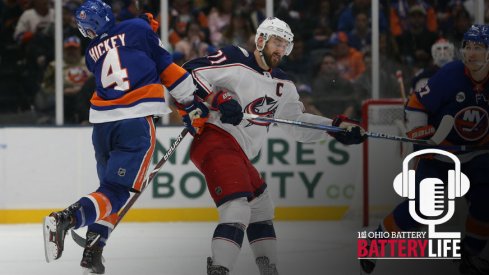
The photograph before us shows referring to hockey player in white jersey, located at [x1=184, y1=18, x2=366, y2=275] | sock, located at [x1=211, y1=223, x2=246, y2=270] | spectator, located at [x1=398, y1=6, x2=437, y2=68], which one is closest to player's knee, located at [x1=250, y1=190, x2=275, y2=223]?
hockey player in white jersey, located at [x1=184, y1=18, x2=366, y2=275]

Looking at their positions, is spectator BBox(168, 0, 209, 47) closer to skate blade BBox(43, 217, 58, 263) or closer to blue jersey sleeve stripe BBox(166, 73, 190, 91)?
blue jersey sleeve stripe BBox(166, 73, 190, 91)

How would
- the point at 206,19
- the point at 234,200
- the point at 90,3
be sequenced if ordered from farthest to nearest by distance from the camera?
the point at 206,19 < the point at 90,3 < the point at 234,200

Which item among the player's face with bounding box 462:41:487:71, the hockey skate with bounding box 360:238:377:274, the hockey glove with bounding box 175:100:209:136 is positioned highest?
the player's face with bounding box 462:41:487:71

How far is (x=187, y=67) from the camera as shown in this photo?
4867 millimetres

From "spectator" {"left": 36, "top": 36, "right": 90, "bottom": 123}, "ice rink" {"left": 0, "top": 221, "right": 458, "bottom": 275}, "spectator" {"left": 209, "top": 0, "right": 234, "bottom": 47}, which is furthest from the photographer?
"spectator" {"left": 209, "top": 0, "right": 234, "bottom": 47}

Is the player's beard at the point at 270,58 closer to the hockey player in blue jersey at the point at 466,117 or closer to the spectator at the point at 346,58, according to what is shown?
the hockey player in blue jersey at the point at 466,117

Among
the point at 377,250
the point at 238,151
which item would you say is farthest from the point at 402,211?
the point at 238,151

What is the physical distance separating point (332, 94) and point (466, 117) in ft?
8.89

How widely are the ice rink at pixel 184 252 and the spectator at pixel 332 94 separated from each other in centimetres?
78

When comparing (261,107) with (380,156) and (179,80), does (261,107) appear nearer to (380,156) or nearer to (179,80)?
(179,80)

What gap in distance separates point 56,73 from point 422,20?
242cm

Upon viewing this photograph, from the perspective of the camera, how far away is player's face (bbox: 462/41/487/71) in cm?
497

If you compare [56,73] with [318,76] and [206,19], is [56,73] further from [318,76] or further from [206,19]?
[318,76]

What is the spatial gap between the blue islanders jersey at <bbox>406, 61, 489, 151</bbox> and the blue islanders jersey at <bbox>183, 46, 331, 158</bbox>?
0.58 metres
